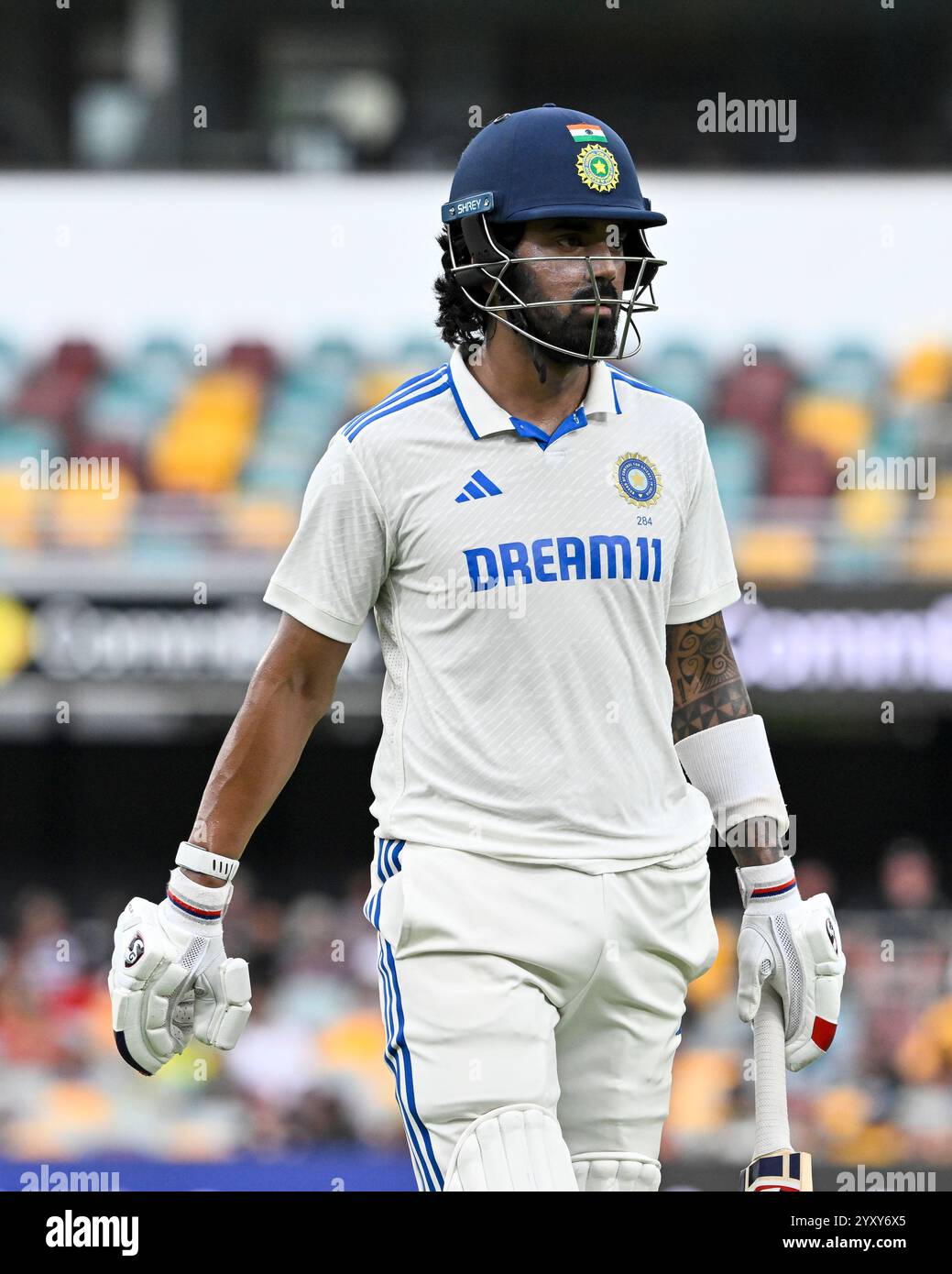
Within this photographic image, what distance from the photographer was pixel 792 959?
10.0 ft

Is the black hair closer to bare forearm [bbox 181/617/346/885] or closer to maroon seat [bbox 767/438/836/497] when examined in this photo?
bare forearm [bbox 181/617/346/885]

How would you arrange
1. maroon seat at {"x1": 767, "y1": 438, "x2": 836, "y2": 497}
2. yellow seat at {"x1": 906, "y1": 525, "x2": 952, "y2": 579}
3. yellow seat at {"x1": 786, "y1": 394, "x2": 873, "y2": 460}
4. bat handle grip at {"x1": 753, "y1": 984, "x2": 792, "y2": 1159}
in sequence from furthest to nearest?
1. yellow seat at {"x1": 786, "y1": 394, "x2": 873, "y2": 460}
2. maroon seat at {"x1": 767, "y1": 438, "x2": 836, "y2": 497}
3. yellow seat at {"x1": 906, "y1": 525, "x2": 952, "y2": 579}
4. bat handle grip at {"x1": 753, "y1": 984, "x2": 792, "y2": 1159}

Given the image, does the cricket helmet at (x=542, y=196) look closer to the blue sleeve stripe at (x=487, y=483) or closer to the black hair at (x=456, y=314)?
the black hair at (x=456, y=314)

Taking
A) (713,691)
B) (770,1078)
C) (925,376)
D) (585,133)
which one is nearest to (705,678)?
(713,691)

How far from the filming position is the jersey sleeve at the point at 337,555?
2850 millimetres

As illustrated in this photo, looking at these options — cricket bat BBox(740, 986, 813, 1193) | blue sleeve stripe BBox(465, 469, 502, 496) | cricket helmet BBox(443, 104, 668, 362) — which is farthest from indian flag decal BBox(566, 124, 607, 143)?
cricket bat BBox(740, 986, 813, 1193)

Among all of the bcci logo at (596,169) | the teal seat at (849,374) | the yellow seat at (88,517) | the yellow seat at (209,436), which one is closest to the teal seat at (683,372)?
the teal seat at (849,374)

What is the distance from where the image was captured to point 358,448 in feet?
9.40

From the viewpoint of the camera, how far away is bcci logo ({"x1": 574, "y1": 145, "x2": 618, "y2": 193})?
2859 mm

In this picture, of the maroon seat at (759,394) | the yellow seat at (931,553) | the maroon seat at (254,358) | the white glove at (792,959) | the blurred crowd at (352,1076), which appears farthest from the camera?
the maroon seat at (254,358)

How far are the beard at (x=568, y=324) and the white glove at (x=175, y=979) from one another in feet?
3.16

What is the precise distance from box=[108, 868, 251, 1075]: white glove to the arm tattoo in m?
0.79

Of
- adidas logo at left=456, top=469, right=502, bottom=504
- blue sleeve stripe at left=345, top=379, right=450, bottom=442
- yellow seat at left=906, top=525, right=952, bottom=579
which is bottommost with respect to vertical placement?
yellow seat at left=906, top=525, right=952, bottom=579

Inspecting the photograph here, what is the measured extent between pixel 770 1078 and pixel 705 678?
641 millimetres
